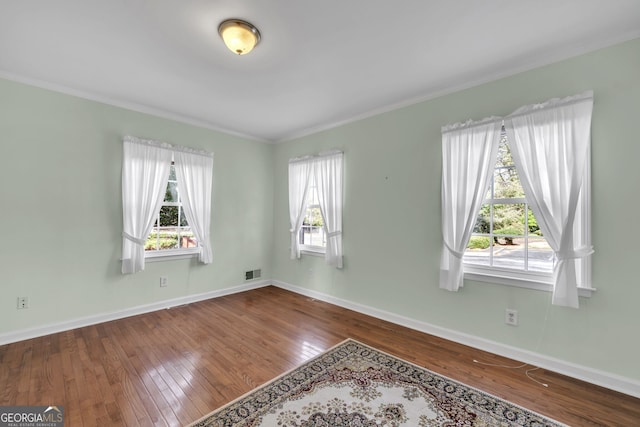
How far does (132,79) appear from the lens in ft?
9.73

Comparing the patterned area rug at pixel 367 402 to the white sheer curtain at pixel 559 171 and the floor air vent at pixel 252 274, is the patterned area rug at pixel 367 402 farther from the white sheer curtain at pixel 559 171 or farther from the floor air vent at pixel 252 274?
the floor air vent at pixel 252 274

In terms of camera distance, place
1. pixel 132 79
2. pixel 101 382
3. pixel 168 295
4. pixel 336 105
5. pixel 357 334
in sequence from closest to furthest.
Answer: pixel 101 382 < pixel 132 79 < pixel 357 334 < pixel 336 105 < pixel 168 295

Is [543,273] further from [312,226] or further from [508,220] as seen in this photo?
[312,226]

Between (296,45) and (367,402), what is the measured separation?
2866 mm

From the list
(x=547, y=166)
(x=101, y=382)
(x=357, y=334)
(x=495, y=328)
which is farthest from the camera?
(x=357, y=334)

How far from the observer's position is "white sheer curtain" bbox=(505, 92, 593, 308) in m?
2.26

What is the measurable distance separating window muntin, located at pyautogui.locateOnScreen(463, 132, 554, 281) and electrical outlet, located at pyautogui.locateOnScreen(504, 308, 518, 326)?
0.37 meters

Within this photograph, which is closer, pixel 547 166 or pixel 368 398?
pixel 368 398

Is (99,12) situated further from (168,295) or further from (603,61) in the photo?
(603,61)

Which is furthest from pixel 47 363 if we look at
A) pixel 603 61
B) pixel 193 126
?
pixel 603 61

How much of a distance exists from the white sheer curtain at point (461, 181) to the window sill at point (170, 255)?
350 cm

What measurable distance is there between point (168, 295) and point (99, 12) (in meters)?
3.37

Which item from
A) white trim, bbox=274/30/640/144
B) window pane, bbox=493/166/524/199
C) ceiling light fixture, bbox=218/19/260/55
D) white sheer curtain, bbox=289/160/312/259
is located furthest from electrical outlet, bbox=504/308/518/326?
ceiling light fixture, bbox=218/19/260/55

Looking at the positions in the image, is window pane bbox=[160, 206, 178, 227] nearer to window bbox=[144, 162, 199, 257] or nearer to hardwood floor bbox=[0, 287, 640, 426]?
window bbox=[144, 162, 199, 257]
